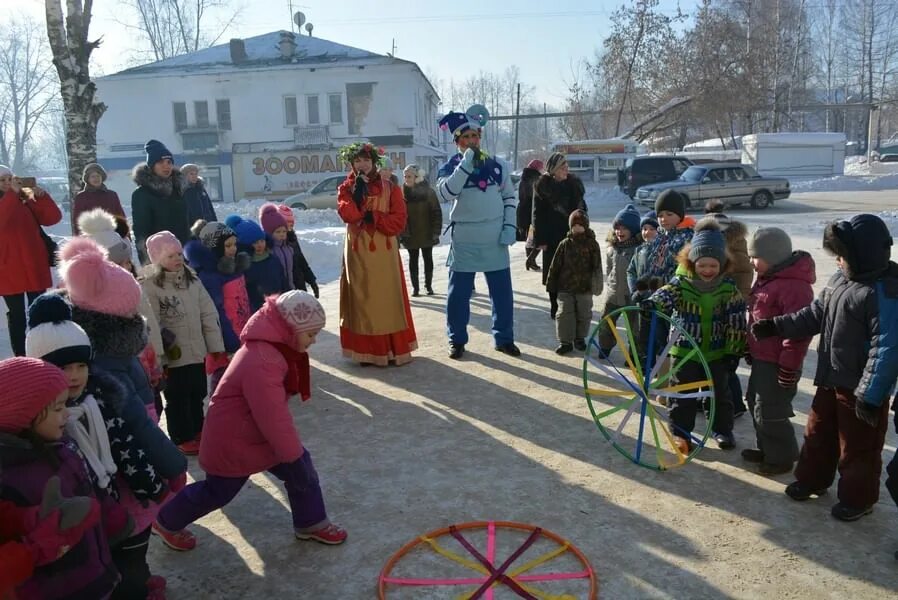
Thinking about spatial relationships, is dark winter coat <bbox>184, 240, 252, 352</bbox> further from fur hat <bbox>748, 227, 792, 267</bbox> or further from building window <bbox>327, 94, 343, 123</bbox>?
building window <bbox>327, 94, 343, 123</bbox>

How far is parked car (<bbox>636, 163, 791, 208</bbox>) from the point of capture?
862 inches

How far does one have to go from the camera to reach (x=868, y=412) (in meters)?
3.06

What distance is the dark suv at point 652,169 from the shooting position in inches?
953

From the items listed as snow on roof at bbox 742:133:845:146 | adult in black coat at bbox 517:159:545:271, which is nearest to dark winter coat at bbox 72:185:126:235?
adult in black coat at bbox 517:159:545:271

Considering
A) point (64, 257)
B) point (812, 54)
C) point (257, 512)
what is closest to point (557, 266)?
point (257, 512)

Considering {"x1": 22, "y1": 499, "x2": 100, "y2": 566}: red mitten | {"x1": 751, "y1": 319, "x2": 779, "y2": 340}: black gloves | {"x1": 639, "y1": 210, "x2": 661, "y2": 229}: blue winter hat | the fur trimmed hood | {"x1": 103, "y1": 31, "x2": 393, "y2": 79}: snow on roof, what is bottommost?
{"x1": 22, "y1": 499, "x2": 100, "y2": 566}: red mitten

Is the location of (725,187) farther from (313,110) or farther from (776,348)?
(776,348)

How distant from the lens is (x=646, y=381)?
13.3 ft

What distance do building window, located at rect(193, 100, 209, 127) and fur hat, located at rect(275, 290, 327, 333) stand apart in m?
32.6

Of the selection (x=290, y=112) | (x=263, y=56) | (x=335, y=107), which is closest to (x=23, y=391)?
(x=335, y=107)

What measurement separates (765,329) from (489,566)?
184cm

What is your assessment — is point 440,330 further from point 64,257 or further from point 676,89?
point 676,89

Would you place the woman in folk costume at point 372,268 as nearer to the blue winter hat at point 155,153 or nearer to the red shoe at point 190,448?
the blue winter hat at point 155,153

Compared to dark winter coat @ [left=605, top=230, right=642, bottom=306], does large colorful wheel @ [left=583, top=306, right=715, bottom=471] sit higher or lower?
lower
